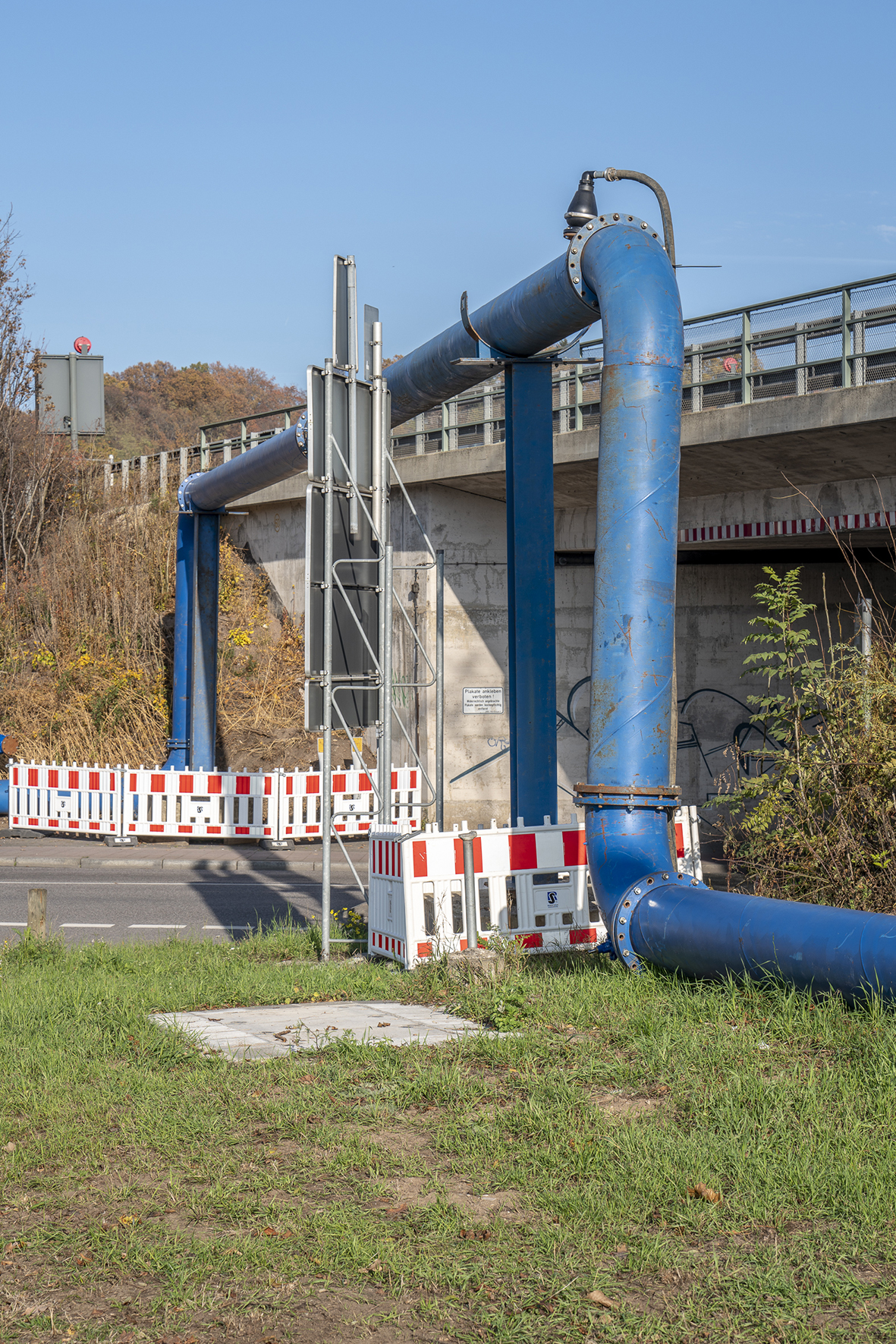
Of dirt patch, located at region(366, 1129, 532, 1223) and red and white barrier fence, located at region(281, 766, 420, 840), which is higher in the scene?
red and white barrier fence, located at region(281, 766, 420, 840)

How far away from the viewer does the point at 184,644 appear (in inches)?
787

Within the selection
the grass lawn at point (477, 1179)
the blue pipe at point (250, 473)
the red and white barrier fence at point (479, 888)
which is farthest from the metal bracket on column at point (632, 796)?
the blue pipe at point (250, 473)

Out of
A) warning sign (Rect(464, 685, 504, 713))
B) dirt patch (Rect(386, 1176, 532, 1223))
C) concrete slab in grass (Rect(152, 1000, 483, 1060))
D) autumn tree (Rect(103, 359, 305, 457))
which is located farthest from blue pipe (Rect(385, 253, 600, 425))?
autumn tree (Rect(103, 359, 305, 457))

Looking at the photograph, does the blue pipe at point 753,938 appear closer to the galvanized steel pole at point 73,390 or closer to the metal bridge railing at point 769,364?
the metal bridge railing at point 769,364

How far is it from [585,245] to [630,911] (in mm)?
5086

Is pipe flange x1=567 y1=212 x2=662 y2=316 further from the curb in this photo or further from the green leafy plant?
the curb

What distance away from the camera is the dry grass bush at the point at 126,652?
21719 mm

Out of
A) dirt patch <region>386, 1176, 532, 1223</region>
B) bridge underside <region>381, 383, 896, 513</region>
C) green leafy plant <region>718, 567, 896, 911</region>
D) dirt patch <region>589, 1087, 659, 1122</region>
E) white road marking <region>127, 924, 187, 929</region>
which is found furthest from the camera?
bridge underside <region>381, 383, 896, 513</region>

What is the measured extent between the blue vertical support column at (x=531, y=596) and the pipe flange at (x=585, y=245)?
1.46 m

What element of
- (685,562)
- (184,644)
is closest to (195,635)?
(184,644)

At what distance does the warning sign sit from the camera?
20.4 m

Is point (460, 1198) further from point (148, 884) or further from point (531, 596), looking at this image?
point (148, 884)

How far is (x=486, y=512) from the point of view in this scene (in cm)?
2088

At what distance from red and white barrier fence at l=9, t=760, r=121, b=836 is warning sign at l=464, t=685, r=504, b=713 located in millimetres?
5913
